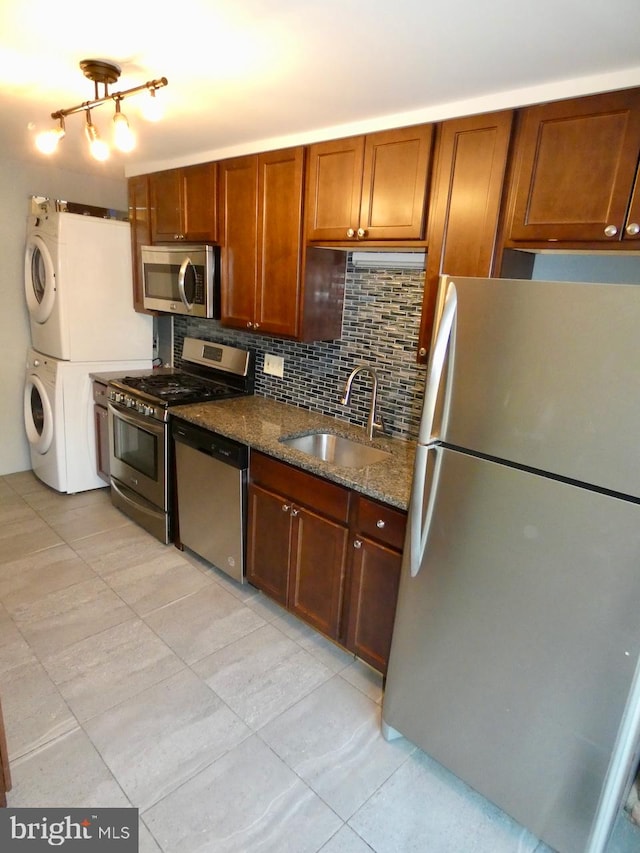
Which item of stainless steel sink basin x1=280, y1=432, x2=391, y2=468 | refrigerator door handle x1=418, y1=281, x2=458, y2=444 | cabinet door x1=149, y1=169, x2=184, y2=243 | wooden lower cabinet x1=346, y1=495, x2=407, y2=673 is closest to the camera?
refrigerator door handle x1=418, y1=281, x2=458, y2=444

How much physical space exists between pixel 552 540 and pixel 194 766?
54.9 inches

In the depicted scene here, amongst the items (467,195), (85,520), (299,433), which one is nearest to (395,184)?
(467,195)

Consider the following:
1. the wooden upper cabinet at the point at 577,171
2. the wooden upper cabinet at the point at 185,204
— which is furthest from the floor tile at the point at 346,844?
the wooden upper cabinet at the point at 185,204

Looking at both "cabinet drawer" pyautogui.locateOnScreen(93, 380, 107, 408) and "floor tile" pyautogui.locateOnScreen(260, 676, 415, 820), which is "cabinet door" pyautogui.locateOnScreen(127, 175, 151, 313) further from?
"floor tile" pyautogui.locateOnScreen(260, 676, 415, 820)

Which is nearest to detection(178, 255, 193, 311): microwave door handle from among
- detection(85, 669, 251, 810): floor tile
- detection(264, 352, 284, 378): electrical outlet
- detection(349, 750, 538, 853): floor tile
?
detection(264, 352, 284, 378): electrical outlet

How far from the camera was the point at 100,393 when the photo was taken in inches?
135

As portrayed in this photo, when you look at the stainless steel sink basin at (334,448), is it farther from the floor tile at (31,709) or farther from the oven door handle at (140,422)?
the floor tile at (31,709)

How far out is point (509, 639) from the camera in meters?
1.43

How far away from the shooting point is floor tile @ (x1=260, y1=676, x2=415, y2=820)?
166cm

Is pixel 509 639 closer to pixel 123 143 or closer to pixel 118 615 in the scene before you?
pixel 118 615

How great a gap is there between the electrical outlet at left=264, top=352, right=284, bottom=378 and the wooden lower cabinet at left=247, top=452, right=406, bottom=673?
2.69 feet

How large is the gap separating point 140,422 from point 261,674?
1578 mm

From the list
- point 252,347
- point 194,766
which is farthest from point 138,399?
point 194,766

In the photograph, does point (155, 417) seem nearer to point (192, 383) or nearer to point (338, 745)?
point (192, 383)
